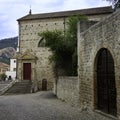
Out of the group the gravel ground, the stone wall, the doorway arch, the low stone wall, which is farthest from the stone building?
the doorway arch

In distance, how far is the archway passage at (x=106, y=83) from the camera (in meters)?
11.2

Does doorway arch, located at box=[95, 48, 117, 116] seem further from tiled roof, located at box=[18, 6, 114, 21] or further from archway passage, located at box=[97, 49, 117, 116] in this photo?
tiled roof, located at box=[18, 6, 114, 21]

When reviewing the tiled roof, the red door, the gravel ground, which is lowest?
the gravel ground

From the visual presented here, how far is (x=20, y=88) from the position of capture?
31.2m

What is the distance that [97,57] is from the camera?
12.6 m

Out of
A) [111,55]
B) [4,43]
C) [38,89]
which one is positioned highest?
[4,43]

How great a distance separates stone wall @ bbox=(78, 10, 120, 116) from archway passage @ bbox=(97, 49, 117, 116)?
11.4 inches

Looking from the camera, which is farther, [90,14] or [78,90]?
[90,14]

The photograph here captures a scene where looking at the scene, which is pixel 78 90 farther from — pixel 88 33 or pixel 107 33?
pixel 107 33

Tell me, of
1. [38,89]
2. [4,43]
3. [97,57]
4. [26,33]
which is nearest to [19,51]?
[26,33]

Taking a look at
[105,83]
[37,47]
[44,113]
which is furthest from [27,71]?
[105,83]

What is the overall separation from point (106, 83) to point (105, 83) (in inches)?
4.4

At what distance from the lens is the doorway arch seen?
36.7 ft

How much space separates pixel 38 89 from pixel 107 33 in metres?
24.1
